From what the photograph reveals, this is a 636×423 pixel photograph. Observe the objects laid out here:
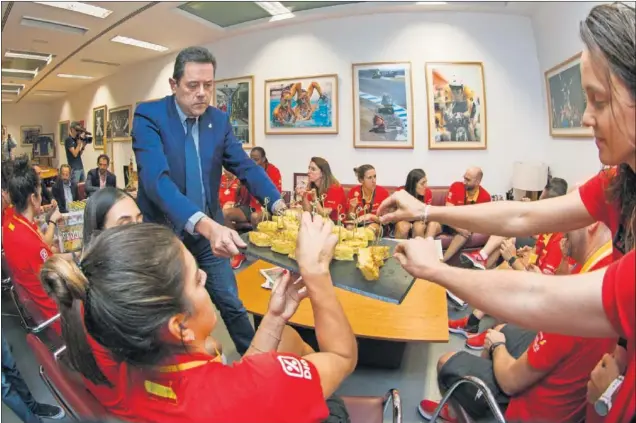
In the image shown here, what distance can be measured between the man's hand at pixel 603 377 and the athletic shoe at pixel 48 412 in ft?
6.41

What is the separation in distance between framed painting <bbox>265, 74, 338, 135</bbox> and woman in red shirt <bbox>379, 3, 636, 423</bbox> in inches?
108

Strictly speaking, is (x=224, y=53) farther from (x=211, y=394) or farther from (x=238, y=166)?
(x=211, y=394)

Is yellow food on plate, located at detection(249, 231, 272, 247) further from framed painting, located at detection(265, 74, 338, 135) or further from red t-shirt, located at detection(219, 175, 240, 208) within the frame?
red t-shirt, located at detection(219, 175, 240, 208)

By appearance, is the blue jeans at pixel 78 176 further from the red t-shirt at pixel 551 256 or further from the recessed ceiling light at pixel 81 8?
the red t-shirt at pixel 551 256

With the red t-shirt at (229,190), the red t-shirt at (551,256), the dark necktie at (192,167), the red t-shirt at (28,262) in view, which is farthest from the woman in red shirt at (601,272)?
the red t-shirt at (229,190)

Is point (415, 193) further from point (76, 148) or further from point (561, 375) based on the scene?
point (76, 148)

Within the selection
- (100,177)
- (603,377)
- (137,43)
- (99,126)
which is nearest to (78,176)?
(100,177)

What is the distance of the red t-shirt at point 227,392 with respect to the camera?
0.59 meters

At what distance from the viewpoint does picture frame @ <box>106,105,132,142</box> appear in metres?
3.26

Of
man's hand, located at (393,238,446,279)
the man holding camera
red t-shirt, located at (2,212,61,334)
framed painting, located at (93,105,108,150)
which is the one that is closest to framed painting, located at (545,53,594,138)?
man's hand, located at (393,238,446,279)

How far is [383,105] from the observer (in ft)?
10.9

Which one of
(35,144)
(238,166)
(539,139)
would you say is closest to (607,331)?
(238,166)

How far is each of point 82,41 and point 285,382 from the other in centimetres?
335

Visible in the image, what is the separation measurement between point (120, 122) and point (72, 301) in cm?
315
